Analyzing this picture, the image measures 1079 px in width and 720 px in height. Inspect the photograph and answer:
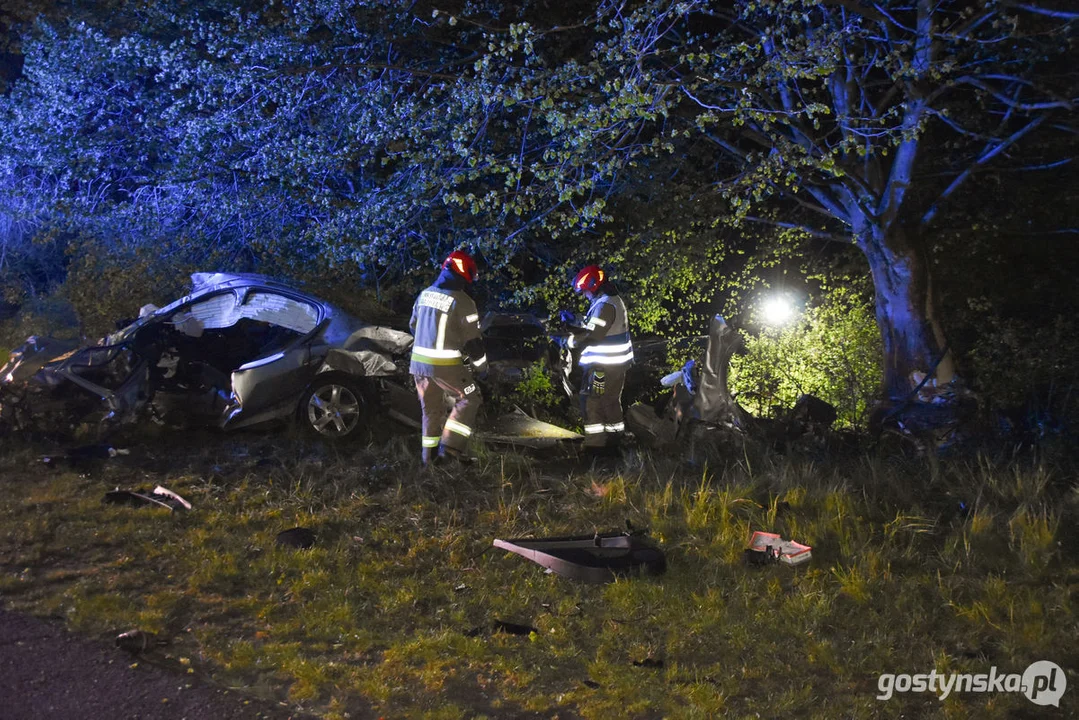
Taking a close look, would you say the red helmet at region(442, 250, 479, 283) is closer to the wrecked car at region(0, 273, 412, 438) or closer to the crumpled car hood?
the wrecked car at region(0, 273, 412, 438)

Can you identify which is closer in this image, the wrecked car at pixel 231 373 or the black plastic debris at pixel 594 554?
the black plastic debris at pixel 594 554

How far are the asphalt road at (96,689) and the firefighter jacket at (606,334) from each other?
478 cm

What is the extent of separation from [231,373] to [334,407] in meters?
0.93

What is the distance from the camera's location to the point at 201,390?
313 inches

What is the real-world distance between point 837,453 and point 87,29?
977cm

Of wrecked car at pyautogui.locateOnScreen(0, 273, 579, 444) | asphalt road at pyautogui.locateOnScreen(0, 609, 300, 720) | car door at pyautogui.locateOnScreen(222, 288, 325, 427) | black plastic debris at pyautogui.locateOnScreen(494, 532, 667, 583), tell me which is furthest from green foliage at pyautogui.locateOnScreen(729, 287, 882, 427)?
asphalt road at pyautogui.locateOnScreen(0, 609, 300, 720)

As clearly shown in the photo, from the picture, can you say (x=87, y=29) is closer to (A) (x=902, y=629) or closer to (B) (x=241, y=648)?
(B) (x=241, y=648)

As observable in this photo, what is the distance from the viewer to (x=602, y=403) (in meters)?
8.04

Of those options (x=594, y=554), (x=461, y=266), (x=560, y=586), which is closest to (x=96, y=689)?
(x=560, y=586)

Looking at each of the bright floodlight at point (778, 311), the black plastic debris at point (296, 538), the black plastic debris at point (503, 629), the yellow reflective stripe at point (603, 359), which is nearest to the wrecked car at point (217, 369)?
the yellow reflective stripe at point (603, 359)

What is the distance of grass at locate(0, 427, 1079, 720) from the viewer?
11.9 feet

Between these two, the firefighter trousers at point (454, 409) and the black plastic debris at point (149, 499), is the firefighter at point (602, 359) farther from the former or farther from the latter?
the black plastic debris at point (149, 499)

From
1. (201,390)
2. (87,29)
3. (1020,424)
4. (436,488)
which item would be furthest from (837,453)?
(87,29)

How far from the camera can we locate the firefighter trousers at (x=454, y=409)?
22.8ft
